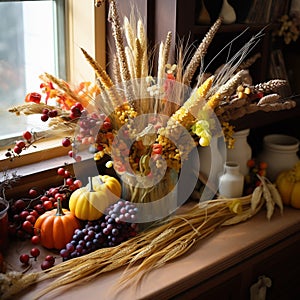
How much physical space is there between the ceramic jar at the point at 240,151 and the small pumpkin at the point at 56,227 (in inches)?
24.0

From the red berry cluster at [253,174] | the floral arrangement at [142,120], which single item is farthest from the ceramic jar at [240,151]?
the floral arrangement at [142,120]

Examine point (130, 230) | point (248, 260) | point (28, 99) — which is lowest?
point (248, 260)

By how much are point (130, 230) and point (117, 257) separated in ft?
0.38

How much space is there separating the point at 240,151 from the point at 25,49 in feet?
2.65

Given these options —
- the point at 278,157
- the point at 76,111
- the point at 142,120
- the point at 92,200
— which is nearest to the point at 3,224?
the point at 92,200

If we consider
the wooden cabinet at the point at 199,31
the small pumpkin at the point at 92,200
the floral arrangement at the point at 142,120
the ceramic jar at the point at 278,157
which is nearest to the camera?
the floral arrangement at the point at 142,120

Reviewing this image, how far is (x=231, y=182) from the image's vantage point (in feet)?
5.85

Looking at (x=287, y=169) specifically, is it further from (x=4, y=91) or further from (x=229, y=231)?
(x=4, y=91)

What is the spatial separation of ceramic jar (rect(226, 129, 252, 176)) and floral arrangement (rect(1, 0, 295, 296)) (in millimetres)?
255

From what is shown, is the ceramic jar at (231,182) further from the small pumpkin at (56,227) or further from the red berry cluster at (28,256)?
the red berry cluster at (28,256)

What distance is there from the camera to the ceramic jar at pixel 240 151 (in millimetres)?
1869

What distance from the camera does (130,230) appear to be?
1.57 metres

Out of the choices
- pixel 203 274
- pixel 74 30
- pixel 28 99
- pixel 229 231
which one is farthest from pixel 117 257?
pixel 74 30

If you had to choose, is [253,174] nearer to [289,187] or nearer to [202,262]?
[289,187]
